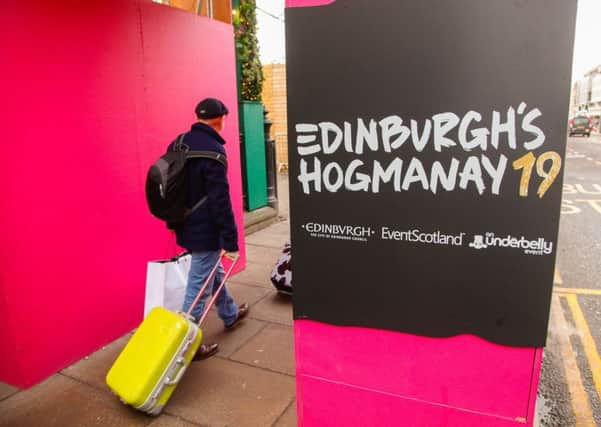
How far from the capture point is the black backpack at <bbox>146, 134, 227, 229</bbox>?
3182mm

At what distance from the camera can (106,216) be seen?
364 centimetres

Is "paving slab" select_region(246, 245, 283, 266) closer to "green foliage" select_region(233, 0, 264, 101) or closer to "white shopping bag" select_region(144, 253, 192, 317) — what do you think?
"white shopping bag" select_region(144, 253, 192, 317)

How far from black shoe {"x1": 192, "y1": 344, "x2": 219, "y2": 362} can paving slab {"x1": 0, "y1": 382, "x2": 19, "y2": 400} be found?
49.8 inches

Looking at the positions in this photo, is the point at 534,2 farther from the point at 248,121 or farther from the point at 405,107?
the point at 248,121

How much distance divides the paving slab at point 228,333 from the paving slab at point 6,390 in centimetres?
142

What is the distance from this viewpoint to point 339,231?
176 cm

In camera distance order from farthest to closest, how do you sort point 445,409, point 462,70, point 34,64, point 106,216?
1. point 106,216
2. point 34,64
3. point 445,409
4. point 462,70

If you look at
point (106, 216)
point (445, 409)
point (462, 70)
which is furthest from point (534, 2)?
point (106, 216)

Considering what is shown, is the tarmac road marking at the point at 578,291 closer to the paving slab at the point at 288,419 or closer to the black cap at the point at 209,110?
the paving slab at the point at 288,419

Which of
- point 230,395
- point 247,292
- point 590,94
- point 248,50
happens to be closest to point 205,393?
point 230,395

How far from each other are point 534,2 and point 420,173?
0.62m

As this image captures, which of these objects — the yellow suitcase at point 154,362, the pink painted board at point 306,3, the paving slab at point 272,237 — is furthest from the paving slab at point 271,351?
the paving slab at point 272,237

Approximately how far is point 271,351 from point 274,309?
83 centimetres

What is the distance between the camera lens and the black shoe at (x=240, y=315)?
408cm
